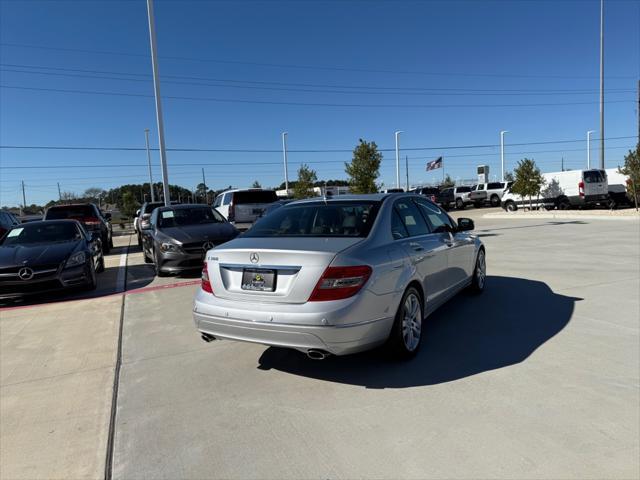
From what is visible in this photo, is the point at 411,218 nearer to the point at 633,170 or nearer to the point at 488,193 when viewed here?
the point at 633,170

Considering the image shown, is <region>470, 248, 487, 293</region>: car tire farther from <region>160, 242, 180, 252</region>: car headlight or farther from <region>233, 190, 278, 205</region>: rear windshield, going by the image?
<region>233, 190, 278, 205</region>: rear windshield

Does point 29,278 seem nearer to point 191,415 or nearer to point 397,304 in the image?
point 191,415

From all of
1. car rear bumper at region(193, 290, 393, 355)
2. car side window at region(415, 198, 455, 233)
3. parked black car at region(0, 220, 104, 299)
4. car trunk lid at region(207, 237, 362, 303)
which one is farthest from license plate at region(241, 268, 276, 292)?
parked black car at region(0, 220, 104, 299)

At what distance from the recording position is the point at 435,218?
5.44 meters

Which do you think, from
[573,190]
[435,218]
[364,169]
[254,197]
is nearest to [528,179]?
[573,190]

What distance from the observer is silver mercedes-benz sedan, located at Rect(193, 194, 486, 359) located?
3.42 metres

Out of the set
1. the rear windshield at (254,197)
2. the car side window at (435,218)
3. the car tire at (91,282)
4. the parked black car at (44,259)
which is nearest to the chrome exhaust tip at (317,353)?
the car side window at (435,218)

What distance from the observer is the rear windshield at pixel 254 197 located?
14777 mm

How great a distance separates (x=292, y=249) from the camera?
3635 millimetres

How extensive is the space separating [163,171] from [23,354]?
15.1 meters

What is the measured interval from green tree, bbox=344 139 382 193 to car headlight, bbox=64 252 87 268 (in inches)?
604

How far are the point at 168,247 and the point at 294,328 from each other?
631 centimetres

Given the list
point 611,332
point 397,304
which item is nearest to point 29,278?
point 397,304

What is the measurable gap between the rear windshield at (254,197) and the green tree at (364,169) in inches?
304
